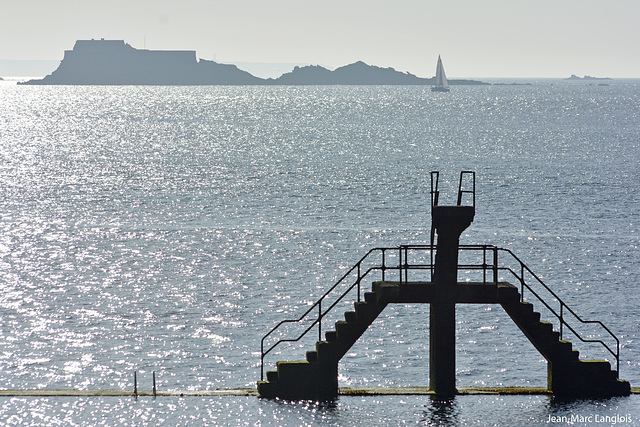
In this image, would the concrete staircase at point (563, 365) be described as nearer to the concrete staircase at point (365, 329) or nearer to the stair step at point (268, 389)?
the concrete staircase at point (365, 329)

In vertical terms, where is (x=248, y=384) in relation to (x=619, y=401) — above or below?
below

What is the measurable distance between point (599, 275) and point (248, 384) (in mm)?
34296

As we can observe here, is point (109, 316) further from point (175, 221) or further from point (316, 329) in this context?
point (175, 221)

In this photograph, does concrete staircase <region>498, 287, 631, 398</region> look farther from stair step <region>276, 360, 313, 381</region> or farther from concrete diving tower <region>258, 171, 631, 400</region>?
stair step <region>276, 360, 313, 381</region>

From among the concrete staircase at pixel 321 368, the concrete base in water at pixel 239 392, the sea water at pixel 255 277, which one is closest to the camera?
the concrete staircase at pixel 321 368

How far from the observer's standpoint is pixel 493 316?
56438 mm

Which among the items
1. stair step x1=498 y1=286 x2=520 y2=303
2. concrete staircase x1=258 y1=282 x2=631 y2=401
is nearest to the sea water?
concrete staircase x1=258 y1=282 x2=631 y2=401

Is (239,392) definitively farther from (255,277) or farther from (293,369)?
(255,277)

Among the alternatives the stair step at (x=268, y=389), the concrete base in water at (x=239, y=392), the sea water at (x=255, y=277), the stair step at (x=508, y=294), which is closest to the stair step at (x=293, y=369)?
the stair step at (x=268, y=389)

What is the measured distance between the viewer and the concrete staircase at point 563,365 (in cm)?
3158

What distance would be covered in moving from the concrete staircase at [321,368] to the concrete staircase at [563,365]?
4.35 meters

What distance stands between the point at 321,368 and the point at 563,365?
7.85 meters

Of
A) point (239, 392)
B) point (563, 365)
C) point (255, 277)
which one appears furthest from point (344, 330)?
point (255, 277)

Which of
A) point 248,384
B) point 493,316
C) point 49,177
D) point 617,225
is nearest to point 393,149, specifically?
Result: point 49,177
